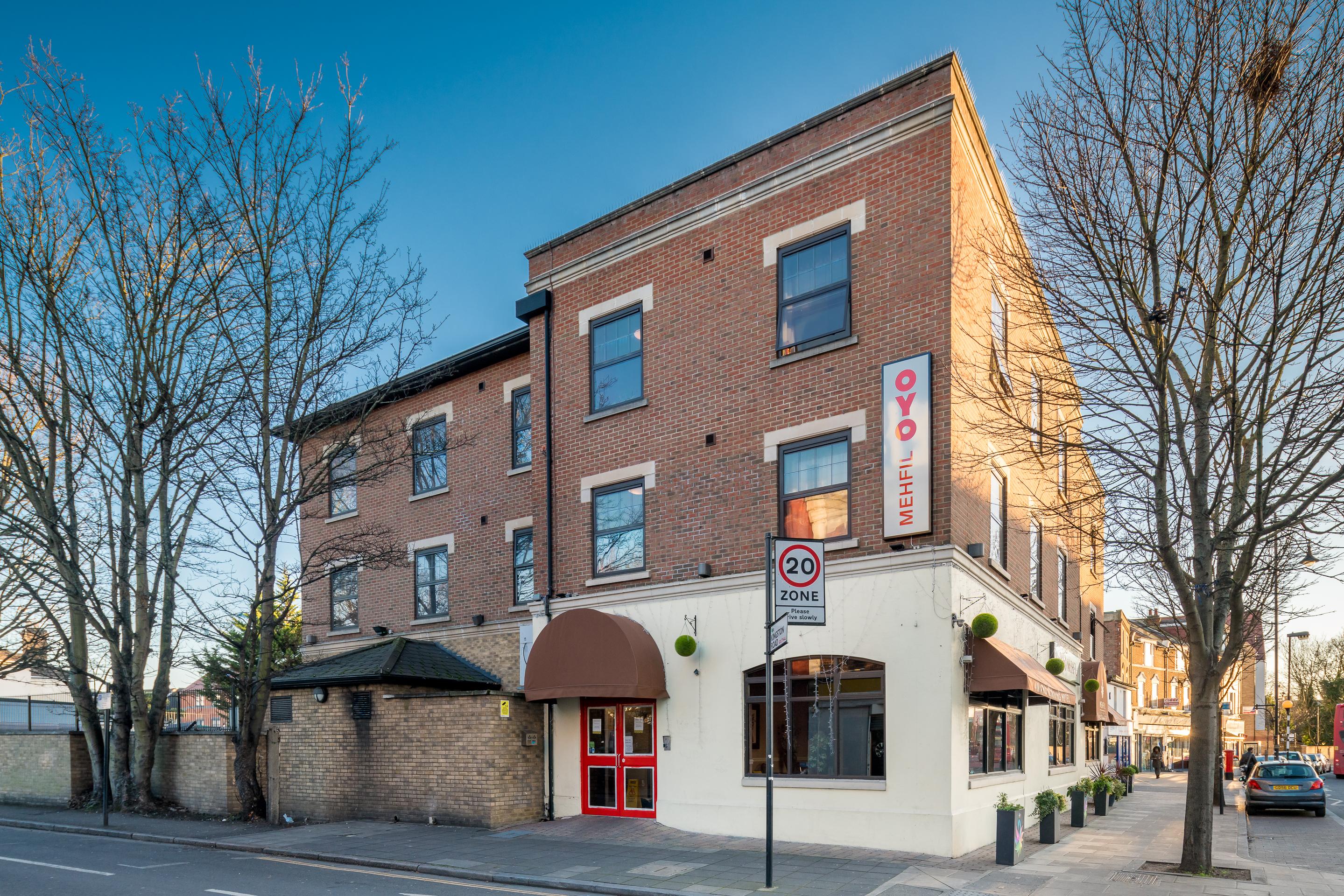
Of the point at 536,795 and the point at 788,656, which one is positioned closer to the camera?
the point at 788,656

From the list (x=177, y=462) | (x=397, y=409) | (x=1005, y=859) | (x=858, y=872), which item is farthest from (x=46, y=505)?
(x=1005, y=859)

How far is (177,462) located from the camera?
69.8 ft

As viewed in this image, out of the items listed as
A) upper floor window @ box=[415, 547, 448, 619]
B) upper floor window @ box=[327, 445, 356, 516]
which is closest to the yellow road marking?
upper floor window @ box=[415, 547, 448, 619]

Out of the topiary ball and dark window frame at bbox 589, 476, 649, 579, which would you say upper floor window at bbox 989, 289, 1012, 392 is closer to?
the topiary ball

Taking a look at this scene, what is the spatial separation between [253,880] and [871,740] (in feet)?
28.3

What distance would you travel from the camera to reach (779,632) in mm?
11305

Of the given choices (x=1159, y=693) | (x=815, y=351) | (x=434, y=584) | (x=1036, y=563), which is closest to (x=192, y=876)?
(x=434, y=584)

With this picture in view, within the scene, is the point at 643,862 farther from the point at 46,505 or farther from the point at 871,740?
the point at 46,505

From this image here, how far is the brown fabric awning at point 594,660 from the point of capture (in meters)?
15.9

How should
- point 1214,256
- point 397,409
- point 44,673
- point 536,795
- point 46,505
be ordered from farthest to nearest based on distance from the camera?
point 44,673, point 397,409, point 46,505, point 536,795, point 1214,256

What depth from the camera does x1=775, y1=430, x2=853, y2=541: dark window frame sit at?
14.9 meters

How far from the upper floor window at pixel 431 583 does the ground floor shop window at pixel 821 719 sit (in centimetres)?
1000

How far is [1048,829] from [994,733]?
176cm

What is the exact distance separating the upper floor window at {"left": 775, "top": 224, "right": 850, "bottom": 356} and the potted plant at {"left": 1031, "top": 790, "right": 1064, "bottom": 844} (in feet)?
26.6
